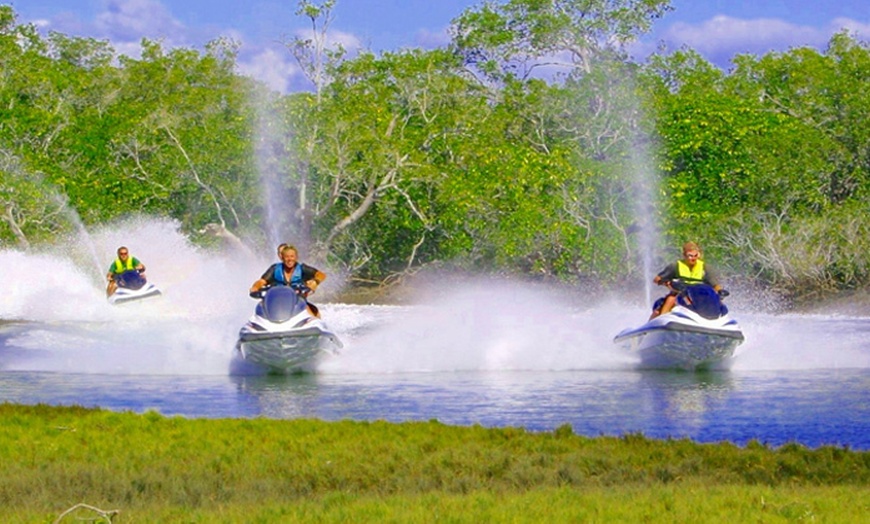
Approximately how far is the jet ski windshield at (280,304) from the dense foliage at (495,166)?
2179cm

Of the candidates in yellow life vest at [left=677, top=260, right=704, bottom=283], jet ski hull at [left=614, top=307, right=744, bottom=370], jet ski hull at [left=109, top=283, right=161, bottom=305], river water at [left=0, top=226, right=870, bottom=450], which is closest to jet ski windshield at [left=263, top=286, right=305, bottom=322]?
river water at [left=0, top=226, right=870, bottom=450]

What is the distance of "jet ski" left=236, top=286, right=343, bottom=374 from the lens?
62.0 feet

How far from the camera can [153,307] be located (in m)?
32.4

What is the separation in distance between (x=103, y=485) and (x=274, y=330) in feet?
29.0

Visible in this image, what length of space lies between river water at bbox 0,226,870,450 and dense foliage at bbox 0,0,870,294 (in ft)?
26.8

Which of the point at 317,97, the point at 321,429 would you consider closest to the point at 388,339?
the point at 321,429

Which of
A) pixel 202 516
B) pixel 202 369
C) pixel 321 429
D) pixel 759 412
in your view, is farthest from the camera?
pixel 202 369

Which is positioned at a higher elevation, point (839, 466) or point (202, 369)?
point (202, 369)

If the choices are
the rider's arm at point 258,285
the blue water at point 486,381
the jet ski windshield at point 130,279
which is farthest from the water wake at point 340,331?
the rider's arm at point 258,285

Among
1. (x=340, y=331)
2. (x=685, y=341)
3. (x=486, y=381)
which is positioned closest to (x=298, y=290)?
(x=486, y=381)

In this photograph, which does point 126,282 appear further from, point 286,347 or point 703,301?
point 703,301

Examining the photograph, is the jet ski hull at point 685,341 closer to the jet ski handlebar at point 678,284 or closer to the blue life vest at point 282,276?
the jet ski handlebar at point 678,284

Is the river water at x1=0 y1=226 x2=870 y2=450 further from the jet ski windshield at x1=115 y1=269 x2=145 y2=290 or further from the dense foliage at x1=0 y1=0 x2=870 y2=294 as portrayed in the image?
the dense foliage at x1=0 y1=0 x2=870 y2=294

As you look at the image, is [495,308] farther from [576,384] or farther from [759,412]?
[759,412]
